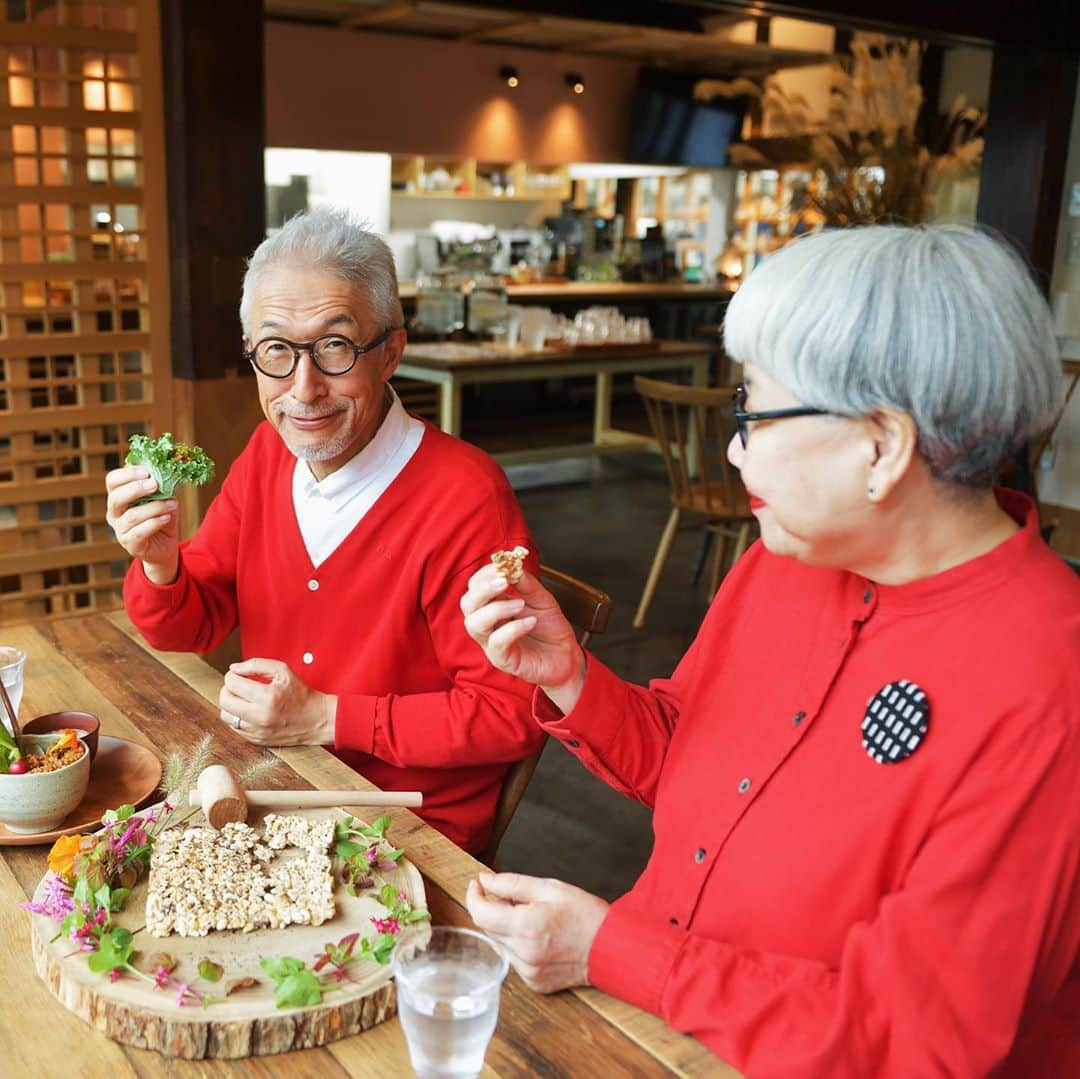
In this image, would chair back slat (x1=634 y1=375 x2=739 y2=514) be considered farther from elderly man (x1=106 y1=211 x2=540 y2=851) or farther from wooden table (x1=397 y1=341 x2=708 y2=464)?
elderly man (x1=106 y1=211 x2=540 y2=851)

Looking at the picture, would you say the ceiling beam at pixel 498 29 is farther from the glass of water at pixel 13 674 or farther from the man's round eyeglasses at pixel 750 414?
the man's round eyeglasses at pixel 750 414

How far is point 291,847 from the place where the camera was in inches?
49.3

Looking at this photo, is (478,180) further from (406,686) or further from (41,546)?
(406,686)

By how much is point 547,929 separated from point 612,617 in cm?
375

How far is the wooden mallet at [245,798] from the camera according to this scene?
1.26m

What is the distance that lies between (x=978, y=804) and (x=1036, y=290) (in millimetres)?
442

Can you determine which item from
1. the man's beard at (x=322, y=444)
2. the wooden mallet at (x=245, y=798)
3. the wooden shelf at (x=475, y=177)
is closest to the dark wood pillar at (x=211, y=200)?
the man's beard at (x=322, y=444)

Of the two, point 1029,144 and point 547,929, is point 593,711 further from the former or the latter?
point 1029,144

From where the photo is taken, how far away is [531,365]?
6273mm

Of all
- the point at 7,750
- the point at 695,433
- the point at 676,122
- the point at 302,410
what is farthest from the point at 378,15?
the point at 7,750

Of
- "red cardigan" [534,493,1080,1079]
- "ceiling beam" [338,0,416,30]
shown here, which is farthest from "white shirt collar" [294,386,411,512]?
"ceiling beam" [338,0,416,30]

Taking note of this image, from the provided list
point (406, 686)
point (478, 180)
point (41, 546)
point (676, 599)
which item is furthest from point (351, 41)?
point (406, 686)

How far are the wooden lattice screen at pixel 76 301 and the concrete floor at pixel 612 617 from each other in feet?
4.99

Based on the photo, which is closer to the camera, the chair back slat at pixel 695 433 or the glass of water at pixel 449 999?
the glass of water at pixel 449 999
